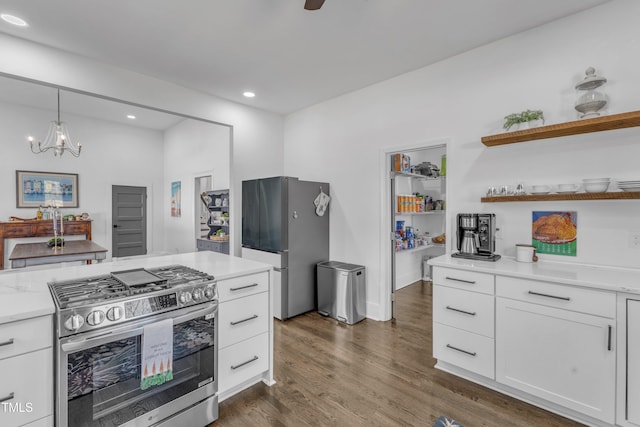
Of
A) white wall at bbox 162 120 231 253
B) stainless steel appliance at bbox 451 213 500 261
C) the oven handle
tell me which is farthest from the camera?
white wall at bbox 162 120 231 253

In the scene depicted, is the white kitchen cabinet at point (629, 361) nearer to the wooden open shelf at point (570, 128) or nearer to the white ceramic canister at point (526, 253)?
the white ceramic canister at point (526, 253)

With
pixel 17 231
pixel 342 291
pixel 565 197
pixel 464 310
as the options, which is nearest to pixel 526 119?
pixel 565 197

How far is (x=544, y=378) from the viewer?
1.96 m

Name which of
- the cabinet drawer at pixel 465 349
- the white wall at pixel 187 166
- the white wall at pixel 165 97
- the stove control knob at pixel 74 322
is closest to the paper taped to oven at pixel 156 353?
the stove control knob at pixel 74 322

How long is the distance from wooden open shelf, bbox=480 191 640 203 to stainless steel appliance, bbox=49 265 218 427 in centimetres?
240

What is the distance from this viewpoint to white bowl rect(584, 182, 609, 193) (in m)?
2.07

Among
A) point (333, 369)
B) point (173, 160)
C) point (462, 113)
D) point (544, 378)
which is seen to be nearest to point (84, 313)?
point (333, 369)

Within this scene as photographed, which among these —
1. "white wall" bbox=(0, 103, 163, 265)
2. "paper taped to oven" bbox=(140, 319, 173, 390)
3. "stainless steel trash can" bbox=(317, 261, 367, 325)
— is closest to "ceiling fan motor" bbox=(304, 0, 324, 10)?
"paper taped to oven" bbox=(140, 319, 173, 390)

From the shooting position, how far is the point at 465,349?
7.63 feet

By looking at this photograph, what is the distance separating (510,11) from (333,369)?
10.5 feet

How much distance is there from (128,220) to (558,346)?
3711 millimetres

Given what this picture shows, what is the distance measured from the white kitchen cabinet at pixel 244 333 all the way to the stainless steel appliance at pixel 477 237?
5.83 ft

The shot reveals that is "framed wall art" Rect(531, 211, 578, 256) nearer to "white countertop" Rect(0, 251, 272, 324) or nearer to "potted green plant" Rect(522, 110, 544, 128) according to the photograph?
"potted green plant" Rect(522, 110, 544, 128)

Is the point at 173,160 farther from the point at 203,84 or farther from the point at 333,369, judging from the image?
the point at 333,369
